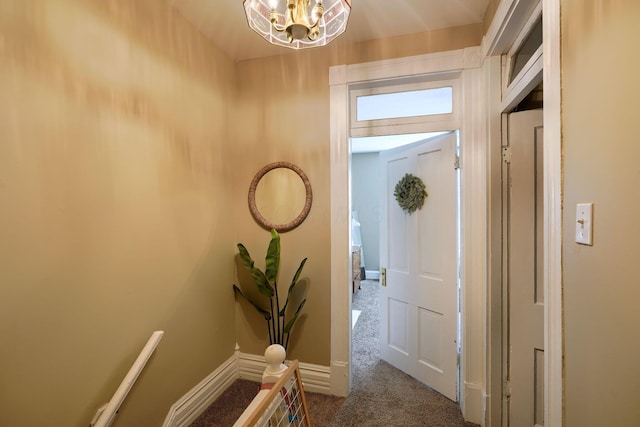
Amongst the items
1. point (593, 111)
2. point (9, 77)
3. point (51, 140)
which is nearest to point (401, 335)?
point (593, 111)

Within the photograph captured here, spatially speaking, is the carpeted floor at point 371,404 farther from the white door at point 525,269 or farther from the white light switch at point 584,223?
the white light switch at point 584,223

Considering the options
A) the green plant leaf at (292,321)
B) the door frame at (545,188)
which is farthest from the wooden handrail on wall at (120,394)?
the door frame at (545,188)

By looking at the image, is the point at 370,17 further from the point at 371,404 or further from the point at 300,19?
the point at 371,404

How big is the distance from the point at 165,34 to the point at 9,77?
3.21 ft

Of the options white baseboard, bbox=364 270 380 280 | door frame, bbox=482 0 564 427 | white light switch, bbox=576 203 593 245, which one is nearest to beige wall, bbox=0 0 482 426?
door frame, bbox=482 0 564 427

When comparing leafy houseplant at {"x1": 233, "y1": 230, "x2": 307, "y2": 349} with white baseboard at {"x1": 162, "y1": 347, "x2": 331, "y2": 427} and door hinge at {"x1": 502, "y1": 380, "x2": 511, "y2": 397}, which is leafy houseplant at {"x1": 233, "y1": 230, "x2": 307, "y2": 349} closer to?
white baseboard at {"x1": 162, "y1": 347, "x2": 331, "y2": 427}

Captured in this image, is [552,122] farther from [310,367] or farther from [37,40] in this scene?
[310,367]

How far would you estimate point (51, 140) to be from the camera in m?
1.21

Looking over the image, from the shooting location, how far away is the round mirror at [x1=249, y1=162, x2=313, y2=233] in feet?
7.62

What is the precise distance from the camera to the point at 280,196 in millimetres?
2381

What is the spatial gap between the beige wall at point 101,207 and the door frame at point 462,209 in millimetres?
A: 972

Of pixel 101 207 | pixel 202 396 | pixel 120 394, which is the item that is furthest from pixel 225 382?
pixel 101 207

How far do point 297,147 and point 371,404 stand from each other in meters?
2.05

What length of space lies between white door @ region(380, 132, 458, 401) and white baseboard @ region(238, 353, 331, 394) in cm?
75
